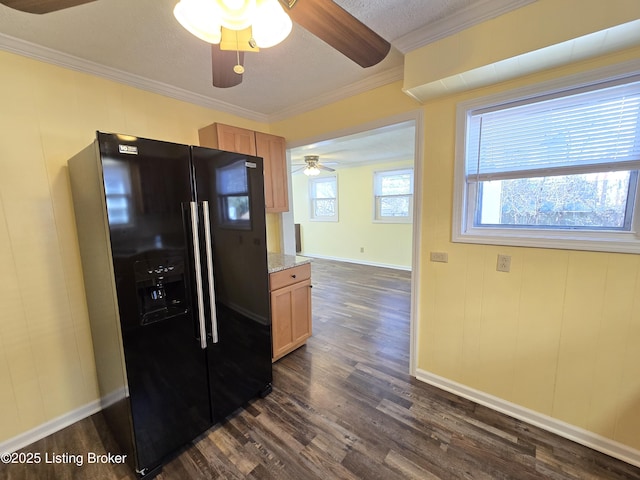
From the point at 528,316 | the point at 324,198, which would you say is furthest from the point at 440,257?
the point at 324,198

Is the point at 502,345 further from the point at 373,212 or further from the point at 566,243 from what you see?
the point at 373,212

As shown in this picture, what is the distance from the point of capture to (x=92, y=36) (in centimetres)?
155

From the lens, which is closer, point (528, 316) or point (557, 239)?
point (557, 239)

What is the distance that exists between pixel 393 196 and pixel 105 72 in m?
5.02

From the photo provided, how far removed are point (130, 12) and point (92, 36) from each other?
1.28ft

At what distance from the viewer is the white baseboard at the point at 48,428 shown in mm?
1657

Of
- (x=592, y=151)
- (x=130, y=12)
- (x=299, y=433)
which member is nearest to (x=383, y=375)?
(x=299, y=433)

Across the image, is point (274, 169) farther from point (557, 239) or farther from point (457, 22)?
point (557, 239)

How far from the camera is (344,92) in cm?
235

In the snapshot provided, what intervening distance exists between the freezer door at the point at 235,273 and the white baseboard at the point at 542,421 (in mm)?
1410

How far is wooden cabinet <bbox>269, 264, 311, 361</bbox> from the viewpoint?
7.84 feet

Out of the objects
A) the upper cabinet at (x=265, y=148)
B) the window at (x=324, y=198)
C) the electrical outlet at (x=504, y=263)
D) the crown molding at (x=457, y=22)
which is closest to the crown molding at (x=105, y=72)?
the upper cabinet at (x=265, y=148)

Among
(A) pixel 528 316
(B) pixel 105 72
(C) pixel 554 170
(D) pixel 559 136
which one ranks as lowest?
(A) pixel 528 316

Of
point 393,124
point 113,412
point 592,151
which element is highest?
point 393,124
